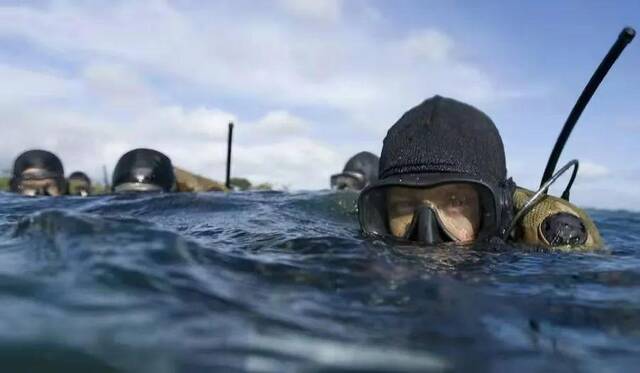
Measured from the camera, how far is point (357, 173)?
12.1 m

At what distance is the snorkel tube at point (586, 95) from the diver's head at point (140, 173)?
598cm

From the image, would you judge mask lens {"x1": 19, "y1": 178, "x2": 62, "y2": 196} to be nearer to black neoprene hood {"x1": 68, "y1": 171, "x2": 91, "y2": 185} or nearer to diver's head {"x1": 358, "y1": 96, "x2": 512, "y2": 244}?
black neoprene hood {"x1": 68, "y1": 171, "x2": 91, "y2": 185}

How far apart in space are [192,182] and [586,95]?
382 inches

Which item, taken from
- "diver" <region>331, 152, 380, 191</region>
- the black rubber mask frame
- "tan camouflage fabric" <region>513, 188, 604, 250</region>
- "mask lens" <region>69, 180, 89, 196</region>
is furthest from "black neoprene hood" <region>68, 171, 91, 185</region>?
"tan camouflage fabric" <region>513, 188, 604, 250</region>

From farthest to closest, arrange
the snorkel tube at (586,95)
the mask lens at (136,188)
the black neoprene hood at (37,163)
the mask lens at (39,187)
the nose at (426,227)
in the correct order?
1. the black neoprene hood at (37,163)
2. the mask lens at (39,187)
3. the mask lens at (136,188)
4. the snorkel tube at (586,95)
5. the nose at (426,227)

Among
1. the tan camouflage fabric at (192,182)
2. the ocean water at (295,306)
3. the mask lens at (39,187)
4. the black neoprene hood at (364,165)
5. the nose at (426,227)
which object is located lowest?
the ocean water at (295,306)

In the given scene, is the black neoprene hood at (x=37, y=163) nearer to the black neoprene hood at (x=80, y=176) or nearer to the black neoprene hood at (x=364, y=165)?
the black neoprene hood at (x=364, y=165)

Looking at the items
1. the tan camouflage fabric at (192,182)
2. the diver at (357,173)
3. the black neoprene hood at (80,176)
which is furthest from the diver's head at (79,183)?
the diver at (357,173)

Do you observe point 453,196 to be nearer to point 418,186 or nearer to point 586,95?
point 418,186

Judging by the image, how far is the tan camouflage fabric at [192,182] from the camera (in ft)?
42.0

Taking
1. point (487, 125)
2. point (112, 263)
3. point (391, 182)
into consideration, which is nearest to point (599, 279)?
point (391, 182)

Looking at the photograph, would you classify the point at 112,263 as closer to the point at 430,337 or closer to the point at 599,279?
the point at 430,337

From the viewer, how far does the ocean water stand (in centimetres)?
165

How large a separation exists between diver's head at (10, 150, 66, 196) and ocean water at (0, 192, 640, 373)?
690cm
